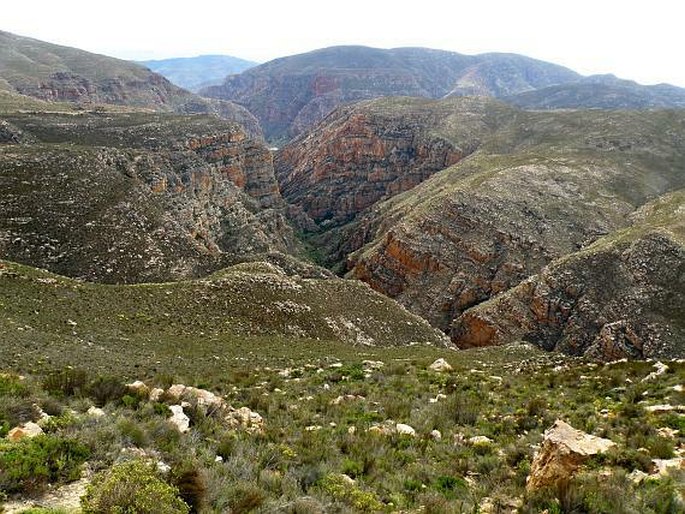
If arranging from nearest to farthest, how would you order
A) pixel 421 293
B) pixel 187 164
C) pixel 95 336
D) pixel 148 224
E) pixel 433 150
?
pixel 95 336 → pixel 148 224 → pixel 421 293 → pixel 187 164 → pixel 433 150

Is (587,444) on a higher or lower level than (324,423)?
higher

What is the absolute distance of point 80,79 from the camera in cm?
15788

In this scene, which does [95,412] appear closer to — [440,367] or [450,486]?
[450,486]

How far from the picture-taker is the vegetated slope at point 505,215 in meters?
60.2

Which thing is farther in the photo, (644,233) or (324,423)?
(644,233)

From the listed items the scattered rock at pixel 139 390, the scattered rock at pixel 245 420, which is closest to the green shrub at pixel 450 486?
the scattered rock at pixel 245 420

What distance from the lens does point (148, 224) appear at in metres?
41.8

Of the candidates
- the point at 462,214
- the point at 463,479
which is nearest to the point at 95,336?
the point at 463,479

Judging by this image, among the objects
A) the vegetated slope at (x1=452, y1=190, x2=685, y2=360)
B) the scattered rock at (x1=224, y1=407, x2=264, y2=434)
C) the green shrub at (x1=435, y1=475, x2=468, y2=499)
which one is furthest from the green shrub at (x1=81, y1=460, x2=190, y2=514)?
the vegetated slope at (x1=452, y1=190, x2=685, y2=360)

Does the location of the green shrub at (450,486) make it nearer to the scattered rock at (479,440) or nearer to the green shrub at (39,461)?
the scattered rock at (479,440)

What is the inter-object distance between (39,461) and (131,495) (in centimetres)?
192

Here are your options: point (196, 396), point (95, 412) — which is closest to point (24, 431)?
point (95, 412)

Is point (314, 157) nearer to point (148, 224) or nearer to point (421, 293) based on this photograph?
point (421, 293)

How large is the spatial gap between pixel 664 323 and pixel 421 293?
1021 inches
